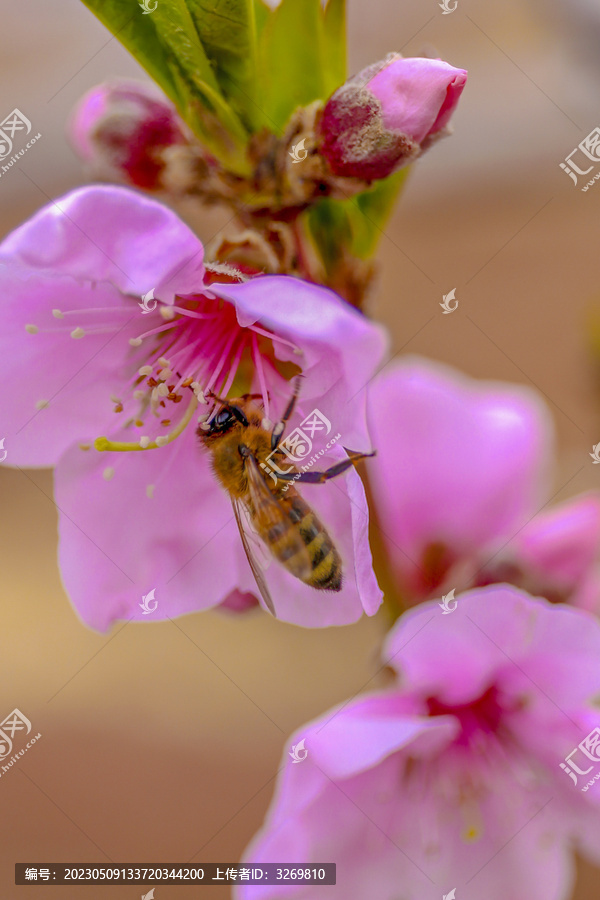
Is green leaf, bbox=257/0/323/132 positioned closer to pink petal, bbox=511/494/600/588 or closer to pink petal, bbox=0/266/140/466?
pink petal, bbox=0/266/140/466

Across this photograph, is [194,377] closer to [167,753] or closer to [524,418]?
[524,418]

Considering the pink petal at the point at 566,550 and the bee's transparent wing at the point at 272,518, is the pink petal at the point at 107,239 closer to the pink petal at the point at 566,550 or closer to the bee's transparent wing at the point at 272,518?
the bee's transparent wing at the point at 272,518

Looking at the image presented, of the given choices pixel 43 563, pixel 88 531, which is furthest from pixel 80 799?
pixel 88 531

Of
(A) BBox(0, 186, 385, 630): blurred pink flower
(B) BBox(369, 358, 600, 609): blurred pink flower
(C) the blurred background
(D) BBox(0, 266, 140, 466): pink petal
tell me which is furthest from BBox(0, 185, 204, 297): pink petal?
(C) the blurred background

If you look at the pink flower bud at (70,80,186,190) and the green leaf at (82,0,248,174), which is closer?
the green leaf at (82,0,248,174)

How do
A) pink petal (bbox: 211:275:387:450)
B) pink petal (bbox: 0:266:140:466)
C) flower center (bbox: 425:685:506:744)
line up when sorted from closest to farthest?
pink petal (bbox: 211:275:387:450), pink petal (bbox: 0:266:140:466), flower center (bbox: 425:685:506:744)
